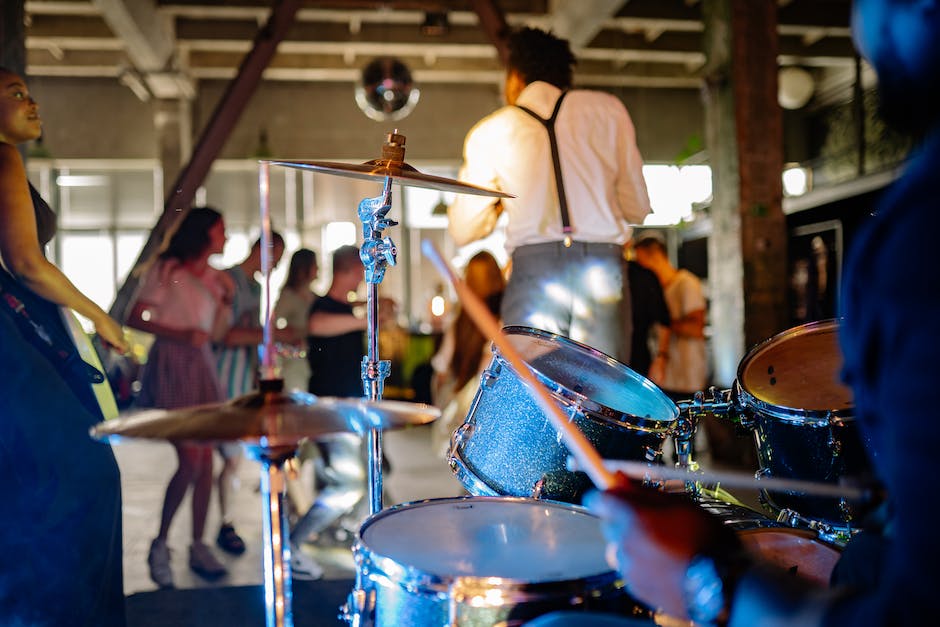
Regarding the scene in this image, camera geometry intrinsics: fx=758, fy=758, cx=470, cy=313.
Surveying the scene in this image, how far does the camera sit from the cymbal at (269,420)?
1.12m

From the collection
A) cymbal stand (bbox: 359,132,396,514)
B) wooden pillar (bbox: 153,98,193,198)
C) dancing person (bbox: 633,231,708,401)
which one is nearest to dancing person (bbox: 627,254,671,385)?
dancing person (bbox: 633,231,708,401)

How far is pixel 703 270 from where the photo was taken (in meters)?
13.4

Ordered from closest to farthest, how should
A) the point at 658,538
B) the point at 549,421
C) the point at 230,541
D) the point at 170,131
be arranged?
the point at 658,538 < the point at 549,421 < the point at 230,541 < the point at 170,131

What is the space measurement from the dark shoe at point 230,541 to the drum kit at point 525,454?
2.06 meters

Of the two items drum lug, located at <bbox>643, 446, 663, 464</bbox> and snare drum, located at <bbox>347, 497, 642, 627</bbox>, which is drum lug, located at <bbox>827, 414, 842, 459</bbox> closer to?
drum lug, located at <bbox>643, 446, 663, 464</bbox>

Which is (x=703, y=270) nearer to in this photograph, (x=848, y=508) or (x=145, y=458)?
(x=145, y=458)

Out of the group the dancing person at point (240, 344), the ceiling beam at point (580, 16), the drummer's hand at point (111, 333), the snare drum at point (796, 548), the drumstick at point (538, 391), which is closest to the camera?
the drumstick at point (538, 391)

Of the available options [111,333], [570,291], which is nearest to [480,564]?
[111,333]

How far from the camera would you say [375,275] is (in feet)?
6.98

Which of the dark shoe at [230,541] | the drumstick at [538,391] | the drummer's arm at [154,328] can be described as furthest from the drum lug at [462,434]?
the dark shoe at [230,541]

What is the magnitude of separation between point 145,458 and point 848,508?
5.97 metres

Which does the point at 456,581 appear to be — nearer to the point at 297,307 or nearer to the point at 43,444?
the point at 43,444

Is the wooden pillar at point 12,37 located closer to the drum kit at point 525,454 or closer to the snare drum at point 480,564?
the drum kit at point 525,454

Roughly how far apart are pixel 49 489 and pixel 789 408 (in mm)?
1889
